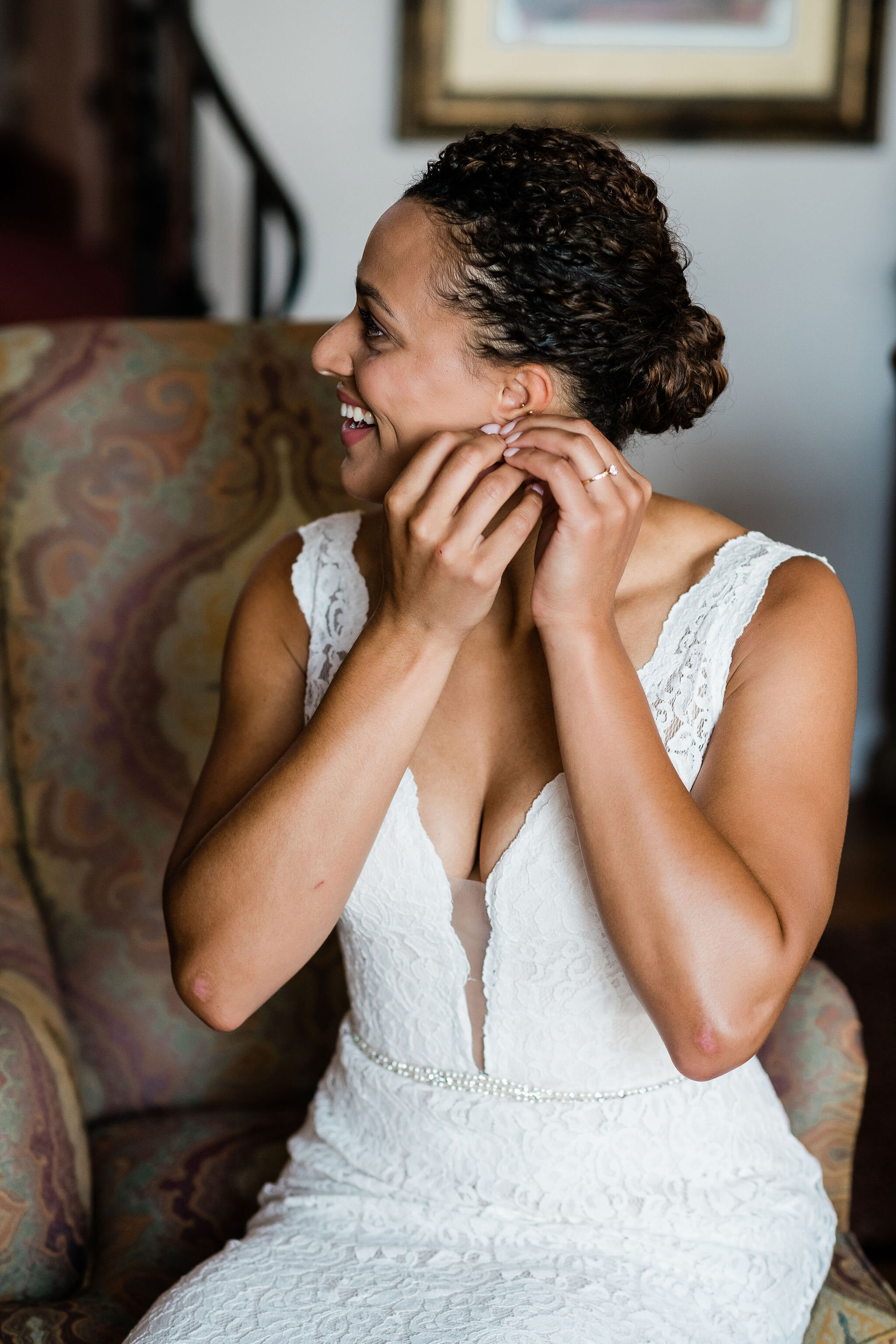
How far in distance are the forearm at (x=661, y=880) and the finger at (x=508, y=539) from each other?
0.25ft

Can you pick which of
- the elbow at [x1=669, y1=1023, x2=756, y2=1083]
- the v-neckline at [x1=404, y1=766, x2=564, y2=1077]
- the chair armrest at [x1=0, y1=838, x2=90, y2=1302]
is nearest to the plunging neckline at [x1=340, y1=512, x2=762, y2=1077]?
the v-neckline at [x1=404, y1=766, x2=564, y2=1077]

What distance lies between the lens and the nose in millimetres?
1178

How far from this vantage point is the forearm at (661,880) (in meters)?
1.01

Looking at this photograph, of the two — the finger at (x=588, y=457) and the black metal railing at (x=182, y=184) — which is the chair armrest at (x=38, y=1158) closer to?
the finger at (x=588, y=457)

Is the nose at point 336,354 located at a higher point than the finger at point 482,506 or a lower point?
higher

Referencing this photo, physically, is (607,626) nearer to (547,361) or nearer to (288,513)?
(547,361)

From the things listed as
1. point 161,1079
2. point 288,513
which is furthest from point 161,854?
point 288,513

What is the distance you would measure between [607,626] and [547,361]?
10.2 inches

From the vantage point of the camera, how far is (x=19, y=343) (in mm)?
1704

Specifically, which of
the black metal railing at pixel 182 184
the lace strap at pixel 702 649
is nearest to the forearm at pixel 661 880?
the lace strap at pixel 702 649

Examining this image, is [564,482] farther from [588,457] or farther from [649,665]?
[649,665]

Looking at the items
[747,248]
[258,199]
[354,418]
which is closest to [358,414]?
[354,418]

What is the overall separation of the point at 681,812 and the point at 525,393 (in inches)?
16.1

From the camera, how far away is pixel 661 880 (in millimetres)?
1019
